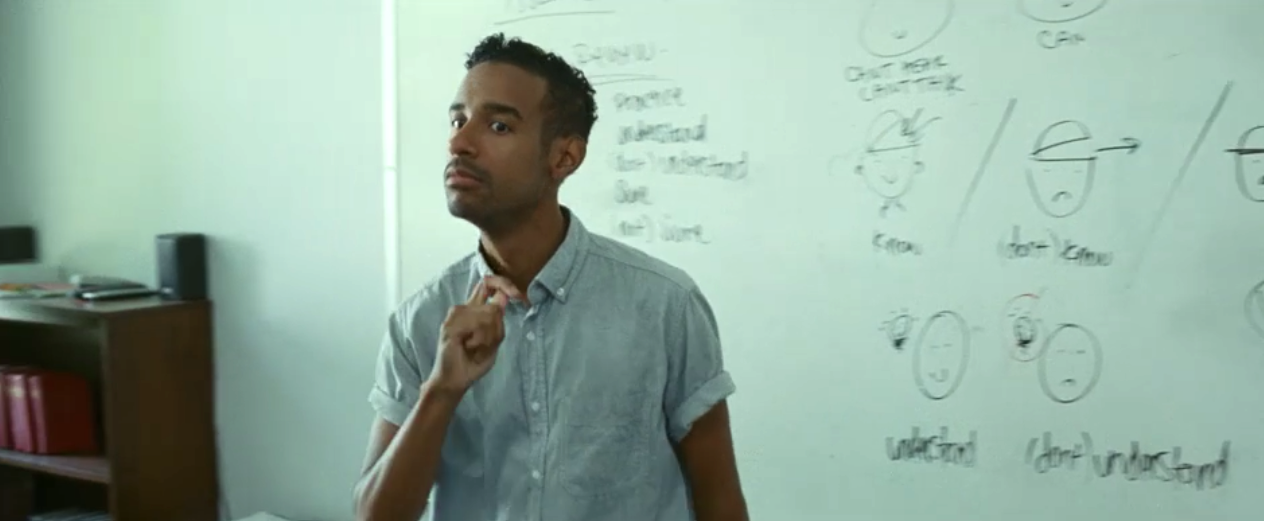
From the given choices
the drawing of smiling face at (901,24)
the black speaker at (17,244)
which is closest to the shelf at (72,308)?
the black speaker at (17,244)

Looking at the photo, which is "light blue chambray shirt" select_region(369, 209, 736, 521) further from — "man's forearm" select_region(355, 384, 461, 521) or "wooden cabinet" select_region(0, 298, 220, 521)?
"wooden cabinet" select_region(0, 298, 220, 521)

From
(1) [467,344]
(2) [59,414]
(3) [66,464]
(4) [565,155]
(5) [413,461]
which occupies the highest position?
(4) [565,155]

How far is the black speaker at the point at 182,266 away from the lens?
2.59 m

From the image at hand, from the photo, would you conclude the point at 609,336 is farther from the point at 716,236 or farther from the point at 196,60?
the point at 196,60

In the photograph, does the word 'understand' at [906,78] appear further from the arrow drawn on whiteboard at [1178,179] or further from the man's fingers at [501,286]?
the man's fingers at [501,286]

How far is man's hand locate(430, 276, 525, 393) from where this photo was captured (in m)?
1.20

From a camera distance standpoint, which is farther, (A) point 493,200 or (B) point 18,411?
(B) point 18,411

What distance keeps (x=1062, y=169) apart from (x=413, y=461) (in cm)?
104

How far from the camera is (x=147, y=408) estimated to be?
101 inches

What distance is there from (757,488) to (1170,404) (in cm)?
69

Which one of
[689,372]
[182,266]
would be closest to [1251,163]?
[689,372]

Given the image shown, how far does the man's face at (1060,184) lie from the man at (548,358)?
612mm

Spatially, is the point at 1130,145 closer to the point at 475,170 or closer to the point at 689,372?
the point at 689,372

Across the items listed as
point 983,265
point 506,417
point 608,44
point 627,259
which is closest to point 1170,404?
point 983,265
